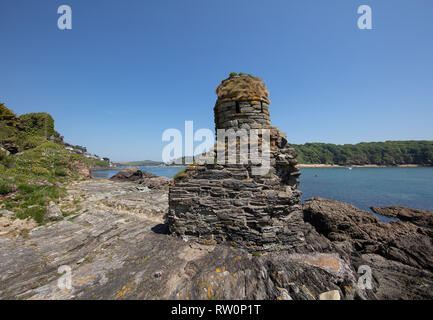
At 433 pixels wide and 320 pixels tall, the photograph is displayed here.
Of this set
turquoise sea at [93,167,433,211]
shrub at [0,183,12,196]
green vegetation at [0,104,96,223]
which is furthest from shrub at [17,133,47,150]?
turquoise sea at [93,167,433,211]

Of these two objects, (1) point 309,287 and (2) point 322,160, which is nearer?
(1) point 309,287

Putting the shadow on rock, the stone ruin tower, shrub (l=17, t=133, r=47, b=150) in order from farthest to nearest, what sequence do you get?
shrub (l=17, t=133, r=47, b=150)
the shadow on rock
the stone ruin tower

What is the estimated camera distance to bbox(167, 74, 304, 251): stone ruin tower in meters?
6.25

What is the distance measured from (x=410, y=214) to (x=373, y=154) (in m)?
137

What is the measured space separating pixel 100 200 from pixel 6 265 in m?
7.65

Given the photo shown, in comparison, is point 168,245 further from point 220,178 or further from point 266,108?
point 266,108

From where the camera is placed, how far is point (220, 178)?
258 inches

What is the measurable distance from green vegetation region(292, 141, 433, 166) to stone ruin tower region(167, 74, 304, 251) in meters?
112

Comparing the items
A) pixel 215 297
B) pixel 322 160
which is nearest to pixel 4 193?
pixel 215 297

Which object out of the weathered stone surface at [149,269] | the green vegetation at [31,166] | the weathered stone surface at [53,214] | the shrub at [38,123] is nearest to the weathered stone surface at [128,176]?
the green vegetation at [31,166]

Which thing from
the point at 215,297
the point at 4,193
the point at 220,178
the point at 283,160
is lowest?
the point at 215,297

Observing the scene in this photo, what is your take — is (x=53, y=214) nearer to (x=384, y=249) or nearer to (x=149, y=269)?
(x=149, y=269)

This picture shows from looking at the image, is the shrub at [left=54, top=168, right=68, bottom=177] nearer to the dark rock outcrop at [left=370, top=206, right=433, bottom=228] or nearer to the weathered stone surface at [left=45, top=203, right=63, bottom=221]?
the weathered stone surface at [left=45, top=203, right=63, bottom=221]
